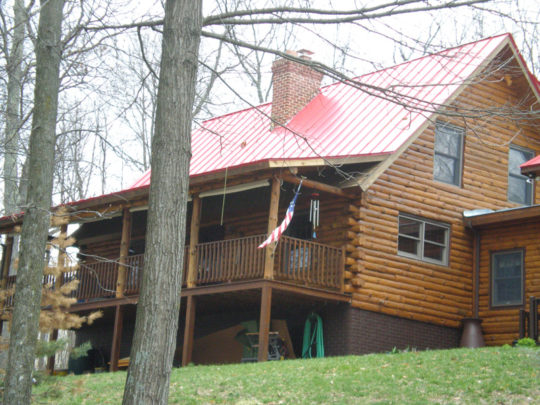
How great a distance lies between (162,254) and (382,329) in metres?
11.9

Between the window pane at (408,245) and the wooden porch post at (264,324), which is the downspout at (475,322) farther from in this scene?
A: the wooden porch post at (264,324)

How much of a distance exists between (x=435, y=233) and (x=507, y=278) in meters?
2.04

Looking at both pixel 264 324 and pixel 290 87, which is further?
pixel 290 87

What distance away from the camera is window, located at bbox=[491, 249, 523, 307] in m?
21.5

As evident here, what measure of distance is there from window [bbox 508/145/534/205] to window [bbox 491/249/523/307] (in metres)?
2.37

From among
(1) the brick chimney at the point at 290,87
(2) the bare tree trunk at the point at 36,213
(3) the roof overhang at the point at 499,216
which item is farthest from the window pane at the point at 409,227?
(2) the bare tree trunk at the point at 36,213

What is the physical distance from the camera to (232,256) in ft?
70.2

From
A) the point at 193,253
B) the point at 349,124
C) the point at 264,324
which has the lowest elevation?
the point at 264,324

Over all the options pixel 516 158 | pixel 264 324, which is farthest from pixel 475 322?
pixel 264 324

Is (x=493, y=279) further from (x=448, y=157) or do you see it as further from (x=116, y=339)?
(x=116, y=339)

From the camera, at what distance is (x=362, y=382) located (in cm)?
1447

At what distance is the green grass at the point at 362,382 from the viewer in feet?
43.4

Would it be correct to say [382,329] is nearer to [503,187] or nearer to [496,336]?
[496,336]

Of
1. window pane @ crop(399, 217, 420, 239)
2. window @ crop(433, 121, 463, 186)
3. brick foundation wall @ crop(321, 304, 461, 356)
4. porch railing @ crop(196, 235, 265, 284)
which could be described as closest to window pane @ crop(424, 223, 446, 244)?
window pane @ crop(399, 217, 420, 239)
